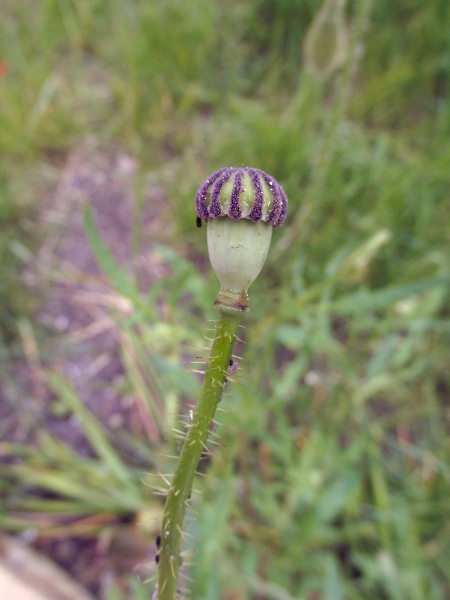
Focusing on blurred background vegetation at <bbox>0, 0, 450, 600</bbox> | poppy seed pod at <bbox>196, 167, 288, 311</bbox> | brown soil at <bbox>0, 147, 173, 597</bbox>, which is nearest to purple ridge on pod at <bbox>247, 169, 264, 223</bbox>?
poppy seed pod at <bbox>196, 167, 288, 311</bbox>

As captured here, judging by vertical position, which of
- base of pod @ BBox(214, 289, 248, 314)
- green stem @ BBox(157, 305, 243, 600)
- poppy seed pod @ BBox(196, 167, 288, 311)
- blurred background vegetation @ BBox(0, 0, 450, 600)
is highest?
blurred background vegetation @ BBox(0, 0, 450, 600)

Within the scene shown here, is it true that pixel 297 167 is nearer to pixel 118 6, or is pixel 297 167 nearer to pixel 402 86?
pixel 402 86

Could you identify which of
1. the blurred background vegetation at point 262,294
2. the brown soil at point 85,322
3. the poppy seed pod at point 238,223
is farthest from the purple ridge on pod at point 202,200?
the brown soil at point 85,322

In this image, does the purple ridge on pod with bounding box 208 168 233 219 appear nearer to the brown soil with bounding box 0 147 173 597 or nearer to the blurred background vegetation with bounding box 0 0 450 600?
the blurred background vegetation with bounding box 0 0 450 600

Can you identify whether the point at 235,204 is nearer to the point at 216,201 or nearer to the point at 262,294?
the point at 216,201

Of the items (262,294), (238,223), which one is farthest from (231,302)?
(262,294)

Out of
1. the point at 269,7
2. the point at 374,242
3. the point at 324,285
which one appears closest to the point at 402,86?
the point at 269,7
